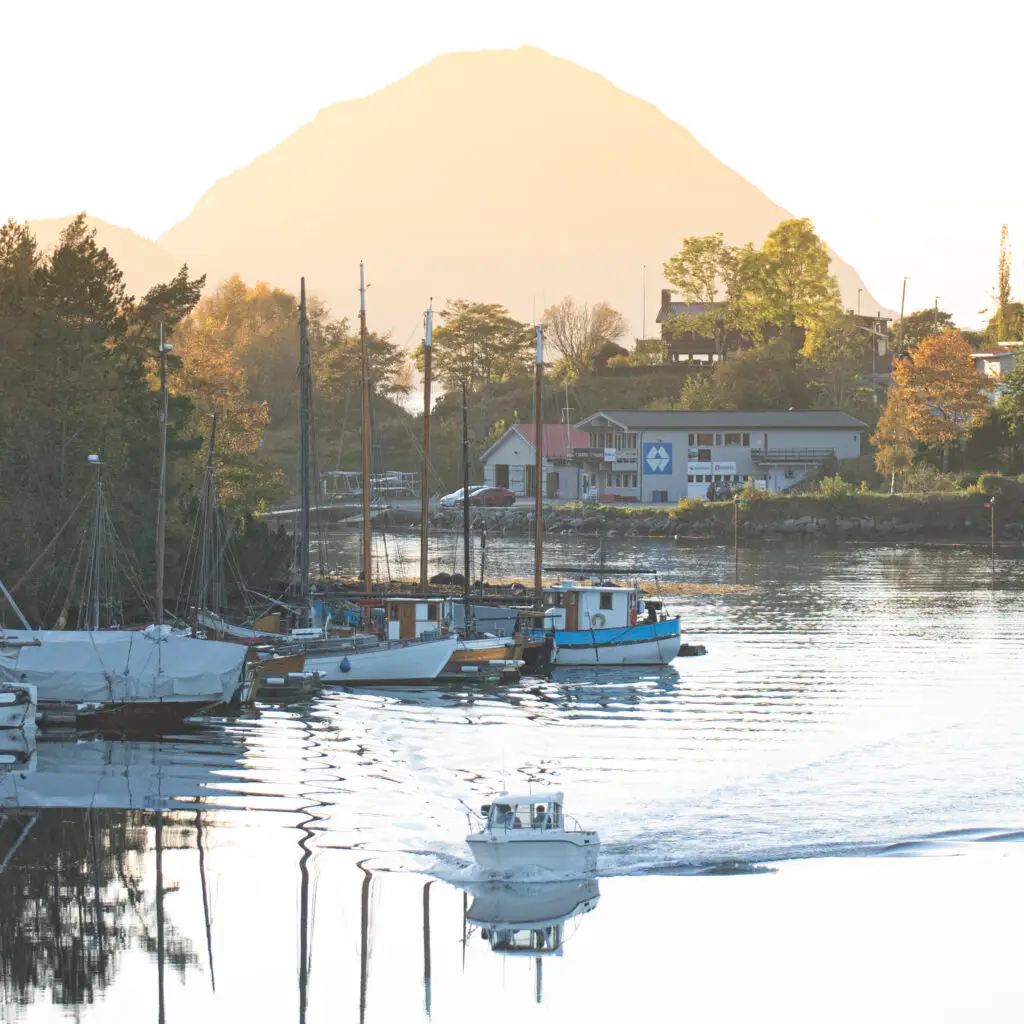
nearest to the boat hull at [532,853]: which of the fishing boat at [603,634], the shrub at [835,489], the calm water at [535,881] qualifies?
the calm water at [535,881]

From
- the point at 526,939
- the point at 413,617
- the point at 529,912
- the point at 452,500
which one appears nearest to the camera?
the point at 526,939

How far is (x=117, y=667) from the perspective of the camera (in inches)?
1833

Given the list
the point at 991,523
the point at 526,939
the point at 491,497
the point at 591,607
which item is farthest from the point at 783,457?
the point at 526,939

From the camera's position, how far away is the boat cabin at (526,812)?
30.7 m

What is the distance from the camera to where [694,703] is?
53.6 m

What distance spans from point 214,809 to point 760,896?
12.8 m

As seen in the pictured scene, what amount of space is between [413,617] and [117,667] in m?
14.3

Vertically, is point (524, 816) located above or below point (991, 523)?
below

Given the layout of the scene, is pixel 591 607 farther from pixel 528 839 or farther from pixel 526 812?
pixel 528 839

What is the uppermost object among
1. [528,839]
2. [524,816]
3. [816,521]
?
[816,521]

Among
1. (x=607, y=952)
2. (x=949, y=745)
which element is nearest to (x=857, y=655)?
(x=949, y=745)

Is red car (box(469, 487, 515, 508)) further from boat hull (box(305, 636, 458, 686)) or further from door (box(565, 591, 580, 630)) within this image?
boat hull (box(305, 636, 458, 686))

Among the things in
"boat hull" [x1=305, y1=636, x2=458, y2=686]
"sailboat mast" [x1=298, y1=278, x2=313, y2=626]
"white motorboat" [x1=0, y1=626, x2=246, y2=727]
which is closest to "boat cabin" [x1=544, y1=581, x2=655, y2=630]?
"boat hull" [x1=305, y1=636, x2=458, y2=686]

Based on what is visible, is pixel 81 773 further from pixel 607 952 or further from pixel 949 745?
pixel 949 745
